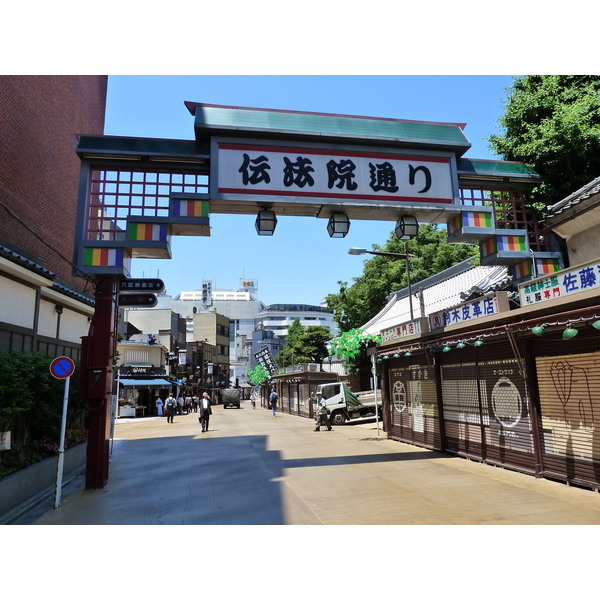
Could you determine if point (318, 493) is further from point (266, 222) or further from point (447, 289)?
point (447, 289)

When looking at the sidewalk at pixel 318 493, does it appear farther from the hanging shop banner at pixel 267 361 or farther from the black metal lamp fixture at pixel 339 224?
the hanging shop banner at pixel 267 361

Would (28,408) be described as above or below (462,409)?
above

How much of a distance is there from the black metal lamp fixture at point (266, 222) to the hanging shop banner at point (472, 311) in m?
5.26

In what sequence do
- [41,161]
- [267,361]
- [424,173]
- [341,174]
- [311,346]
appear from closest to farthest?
[341,174], [424,173], [41,161], [267,361], [311,346]

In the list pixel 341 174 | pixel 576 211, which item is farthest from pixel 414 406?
pixel 341 174

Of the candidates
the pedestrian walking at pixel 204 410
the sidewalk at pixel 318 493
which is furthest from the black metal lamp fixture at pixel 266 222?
the pedestrian walking at pixel 204 410

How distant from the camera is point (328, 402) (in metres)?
24.8

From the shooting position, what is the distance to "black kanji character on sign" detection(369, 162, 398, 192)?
34.4 feet

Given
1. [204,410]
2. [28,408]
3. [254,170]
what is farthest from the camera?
[204,410]

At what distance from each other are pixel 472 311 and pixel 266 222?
218 inches

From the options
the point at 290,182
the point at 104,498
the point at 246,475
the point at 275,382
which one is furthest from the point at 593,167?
the point at 275,382

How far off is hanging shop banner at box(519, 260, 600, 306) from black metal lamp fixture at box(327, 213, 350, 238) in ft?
12.8

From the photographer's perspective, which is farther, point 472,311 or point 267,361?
point 267,361

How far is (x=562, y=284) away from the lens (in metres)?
8.48
